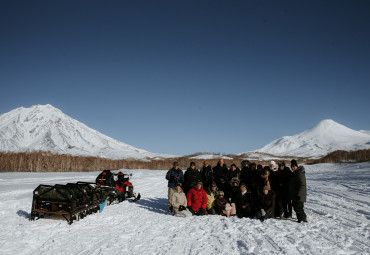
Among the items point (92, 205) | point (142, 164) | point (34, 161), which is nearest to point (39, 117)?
point (142, 164)

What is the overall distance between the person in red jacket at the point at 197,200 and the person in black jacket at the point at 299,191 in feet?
9.24

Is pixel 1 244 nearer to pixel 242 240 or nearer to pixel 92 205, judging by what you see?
pixel 92 205

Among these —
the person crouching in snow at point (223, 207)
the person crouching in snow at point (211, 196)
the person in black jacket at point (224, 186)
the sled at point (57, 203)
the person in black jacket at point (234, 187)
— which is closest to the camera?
the sled at point (57, 203)

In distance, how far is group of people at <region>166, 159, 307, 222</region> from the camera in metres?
8.34

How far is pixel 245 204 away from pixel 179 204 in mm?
2170

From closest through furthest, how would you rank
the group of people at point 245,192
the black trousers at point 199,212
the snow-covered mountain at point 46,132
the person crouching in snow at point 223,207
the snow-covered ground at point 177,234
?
the snow-covered ground at point 177,234 → the group of people at point 245,192 → the person crouching in snow at point 223,207 → the black trousers at point 199,212 → the snow-covered mountain at point 46,132

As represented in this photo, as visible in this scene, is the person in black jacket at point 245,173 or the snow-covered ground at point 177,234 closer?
the snow-covered ground at point 177,234

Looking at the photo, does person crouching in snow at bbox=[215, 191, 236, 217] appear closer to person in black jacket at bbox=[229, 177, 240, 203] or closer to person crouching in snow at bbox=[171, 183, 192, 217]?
person in black jacket at bbox=[229, 177, 240, 203]

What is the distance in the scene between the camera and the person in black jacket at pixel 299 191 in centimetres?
804

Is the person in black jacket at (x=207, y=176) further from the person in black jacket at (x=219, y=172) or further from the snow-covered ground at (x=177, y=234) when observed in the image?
the snow-covered ground at (x=177, y=234)

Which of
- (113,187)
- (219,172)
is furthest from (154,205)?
(219,172)

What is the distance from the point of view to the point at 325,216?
29.0 ft

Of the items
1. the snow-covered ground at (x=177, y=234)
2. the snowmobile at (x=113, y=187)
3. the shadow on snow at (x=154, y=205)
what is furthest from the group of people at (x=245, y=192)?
the snowmobile at (x=113, y=187)

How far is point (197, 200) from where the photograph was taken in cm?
948
